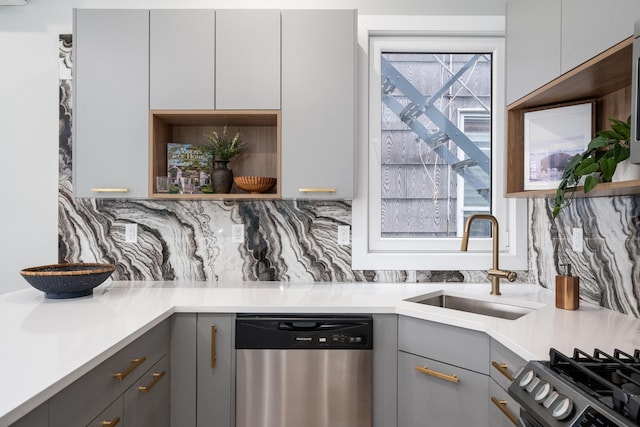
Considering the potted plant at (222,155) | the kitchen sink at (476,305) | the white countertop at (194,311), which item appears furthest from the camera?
the potted plant at (222,155)

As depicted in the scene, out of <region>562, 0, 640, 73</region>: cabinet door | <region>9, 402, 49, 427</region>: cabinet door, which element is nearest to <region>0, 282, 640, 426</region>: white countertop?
<region>9, 402, 49, 427</region>: cabinet door

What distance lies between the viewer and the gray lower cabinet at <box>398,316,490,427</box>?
1601 millimetres

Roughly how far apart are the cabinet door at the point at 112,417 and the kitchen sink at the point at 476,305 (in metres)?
1.25

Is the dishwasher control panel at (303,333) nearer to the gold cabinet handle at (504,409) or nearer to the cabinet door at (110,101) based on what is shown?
the gold cabinet handle at (504,409)

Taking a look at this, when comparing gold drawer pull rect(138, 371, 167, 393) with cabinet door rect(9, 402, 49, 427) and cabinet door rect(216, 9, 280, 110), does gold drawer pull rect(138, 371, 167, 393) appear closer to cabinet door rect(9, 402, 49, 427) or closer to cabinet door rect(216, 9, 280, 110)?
cabinet door rect(9, 402, 49, 427)

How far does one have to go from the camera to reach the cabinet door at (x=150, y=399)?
1458mm

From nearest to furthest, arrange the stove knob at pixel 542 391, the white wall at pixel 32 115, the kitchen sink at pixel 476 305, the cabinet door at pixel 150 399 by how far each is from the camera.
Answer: the stove knob at pixel 542 391, the cabinet door at pixel 150 399, the kitchen sink at pixel 476 305, the white wall at pixel 32 115

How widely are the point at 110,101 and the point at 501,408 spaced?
2147 millimetres

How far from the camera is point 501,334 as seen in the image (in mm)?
1433

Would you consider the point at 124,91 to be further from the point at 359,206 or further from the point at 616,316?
the point at 616,316

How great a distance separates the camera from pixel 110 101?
215cm

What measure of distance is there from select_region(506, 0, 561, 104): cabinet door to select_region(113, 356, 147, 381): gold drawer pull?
1.84 meters

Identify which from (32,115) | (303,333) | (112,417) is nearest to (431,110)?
(303,333)

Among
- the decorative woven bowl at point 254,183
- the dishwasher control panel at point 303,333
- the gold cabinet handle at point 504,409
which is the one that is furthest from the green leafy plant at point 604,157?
the decorative woven bowl at point 254,183
